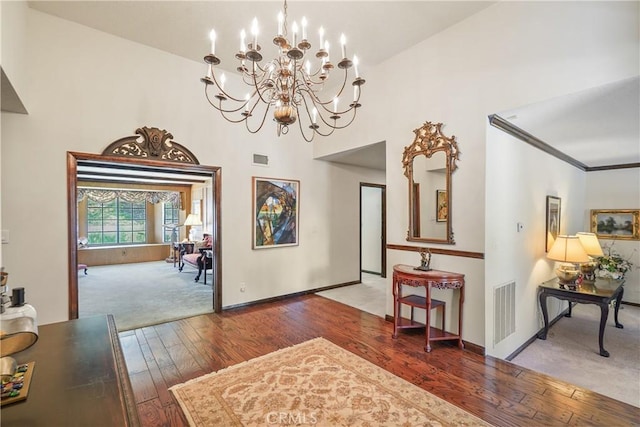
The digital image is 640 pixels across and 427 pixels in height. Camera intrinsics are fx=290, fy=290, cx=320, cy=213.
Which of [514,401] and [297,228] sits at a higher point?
[297,228]

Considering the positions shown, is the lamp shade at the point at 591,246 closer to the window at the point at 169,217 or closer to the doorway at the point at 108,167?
the doorway at the point at 108,167

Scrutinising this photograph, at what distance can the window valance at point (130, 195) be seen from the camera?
8462mm

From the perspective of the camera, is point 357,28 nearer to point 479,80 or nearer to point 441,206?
point 479,80

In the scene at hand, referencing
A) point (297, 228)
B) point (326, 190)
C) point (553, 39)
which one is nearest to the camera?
point (553, 39)

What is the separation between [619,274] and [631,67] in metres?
3.76

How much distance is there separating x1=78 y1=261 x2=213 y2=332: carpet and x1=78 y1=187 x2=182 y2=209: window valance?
2199mm

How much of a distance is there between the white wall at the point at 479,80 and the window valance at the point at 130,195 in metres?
7.89

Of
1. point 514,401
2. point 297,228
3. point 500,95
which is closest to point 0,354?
point 514,401

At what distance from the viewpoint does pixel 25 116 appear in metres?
2.99

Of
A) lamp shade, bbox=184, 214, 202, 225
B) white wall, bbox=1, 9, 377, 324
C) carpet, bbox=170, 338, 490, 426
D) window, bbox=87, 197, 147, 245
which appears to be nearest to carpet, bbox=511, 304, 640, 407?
carpet, bbox=170, 338, 490, 426

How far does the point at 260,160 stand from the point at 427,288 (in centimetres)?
308

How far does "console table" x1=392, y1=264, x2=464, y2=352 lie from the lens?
3.01 metres

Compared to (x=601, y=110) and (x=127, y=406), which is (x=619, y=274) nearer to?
(x=601, y=110)

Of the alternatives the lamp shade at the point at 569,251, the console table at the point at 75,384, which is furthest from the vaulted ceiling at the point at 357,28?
the console table at the point at 75,384
